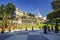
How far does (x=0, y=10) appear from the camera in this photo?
5756 centimetres

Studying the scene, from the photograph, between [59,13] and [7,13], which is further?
[7,13]

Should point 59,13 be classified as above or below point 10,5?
below

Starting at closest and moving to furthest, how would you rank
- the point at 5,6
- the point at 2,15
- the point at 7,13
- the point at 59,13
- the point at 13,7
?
the point at 59,13 < the point at 2,15 < the point at 7,13 < the point at 5,6 < the point at 13,7

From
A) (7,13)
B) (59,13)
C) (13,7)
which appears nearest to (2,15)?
(7,13)

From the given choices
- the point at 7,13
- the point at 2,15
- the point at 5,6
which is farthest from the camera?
the point at 5,6

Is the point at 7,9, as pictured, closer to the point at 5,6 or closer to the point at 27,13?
the point at 5,6

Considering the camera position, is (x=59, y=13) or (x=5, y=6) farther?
(x=5, y=6)

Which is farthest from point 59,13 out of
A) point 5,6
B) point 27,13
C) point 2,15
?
point 27,13

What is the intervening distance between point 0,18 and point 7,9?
907 centimetres

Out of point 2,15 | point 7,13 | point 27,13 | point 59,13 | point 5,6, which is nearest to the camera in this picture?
point 59,13

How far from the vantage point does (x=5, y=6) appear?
6334 cm

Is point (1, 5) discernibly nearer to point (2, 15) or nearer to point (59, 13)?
point (2, 15)

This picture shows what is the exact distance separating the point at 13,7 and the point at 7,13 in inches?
405

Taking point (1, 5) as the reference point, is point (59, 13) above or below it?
below
